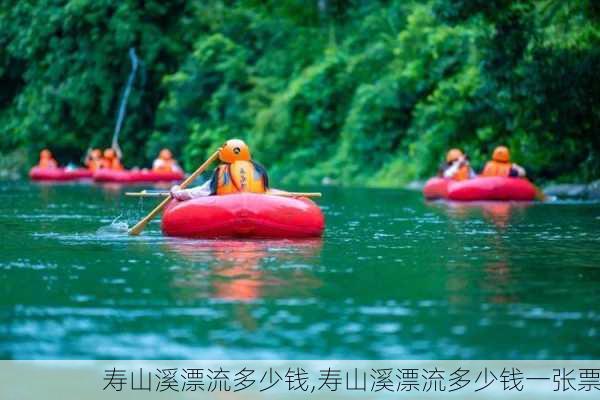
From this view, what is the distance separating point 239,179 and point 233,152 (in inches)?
13.8

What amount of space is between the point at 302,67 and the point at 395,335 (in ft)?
127

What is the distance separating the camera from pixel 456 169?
2927 cm

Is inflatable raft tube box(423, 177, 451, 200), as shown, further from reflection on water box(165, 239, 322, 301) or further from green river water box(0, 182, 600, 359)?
reflection on water box(165, 239, 322, 301)

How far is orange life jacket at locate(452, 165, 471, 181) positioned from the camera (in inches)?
1147

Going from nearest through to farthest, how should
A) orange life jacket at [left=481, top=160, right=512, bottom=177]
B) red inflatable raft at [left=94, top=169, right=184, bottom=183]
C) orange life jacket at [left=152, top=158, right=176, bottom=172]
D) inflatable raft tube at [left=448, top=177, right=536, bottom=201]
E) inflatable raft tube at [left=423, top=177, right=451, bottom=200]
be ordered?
inflatable raft tube at [left=448, top=177, right=536, bottom=201]
orange life jacket at [left=481, top=160, right=512, bottom=177]
inflatable raft tube at [left=423, top=177, right=451, bottom=200]
red inflatable raft at [left=94, top=169, right=184, bottom=183]
orange life jacket at [left=152, top=158, right=176, bottom=172]

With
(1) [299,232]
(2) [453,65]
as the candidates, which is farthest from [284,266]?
(2) [453,65]

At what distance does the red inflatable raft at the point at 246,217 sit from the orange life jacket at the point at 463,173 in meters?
12.6

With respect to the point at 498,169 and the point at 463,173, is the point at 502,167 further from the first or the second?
the point at 463,173

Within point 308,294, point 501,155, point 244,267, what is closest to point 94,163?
point 501,155

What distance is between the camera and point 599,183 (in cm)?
2817

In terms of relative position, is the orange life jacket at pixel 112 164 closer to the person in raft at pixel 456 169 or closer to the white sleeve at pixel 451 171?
the person in raft at pixel 456 169

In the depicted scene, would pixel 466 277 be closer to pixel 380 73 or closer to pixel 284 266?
pixel 284 266

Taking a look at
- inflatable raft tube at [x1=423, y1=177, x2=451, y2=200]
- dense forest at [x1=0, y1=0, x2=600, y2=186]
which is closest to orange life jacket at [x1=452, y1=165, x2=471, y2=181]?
inflatable raft tube at [x1=423, y1=177, x2=451, y2=200]

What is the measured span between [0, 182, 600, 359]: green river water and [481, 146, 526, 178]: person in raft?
7839 mm
